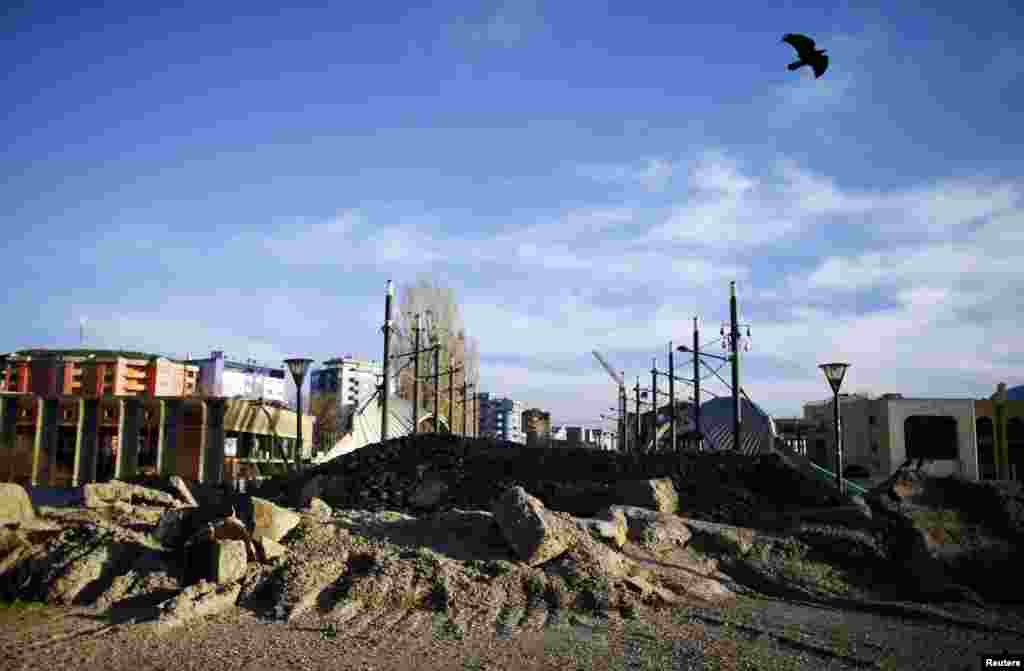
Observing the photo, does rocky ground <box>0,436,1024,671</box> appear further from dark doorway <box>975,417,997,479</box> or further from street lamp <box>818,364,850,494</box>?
dark doorway <box>975,417,997,479</box>

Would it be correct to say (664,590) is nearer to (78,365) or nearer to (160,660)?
(160,660)

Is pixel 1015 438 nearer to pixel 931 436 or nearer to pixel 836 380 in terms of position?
pixel 931 436

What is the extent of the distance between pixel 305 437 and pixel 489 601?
1310 inches

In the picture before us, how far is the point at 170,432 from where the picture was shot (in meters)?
29.9

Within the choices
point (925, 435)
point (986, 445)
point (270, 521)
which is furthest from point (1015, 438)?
point (270, 521)

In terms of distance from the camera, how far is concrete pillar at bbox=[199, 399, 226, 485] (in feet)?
97.1

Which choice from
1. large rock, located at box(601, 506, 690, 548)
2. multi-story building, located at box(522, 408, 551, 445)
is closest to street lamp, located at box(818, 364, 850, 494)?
large rock, located at box(601, 506, 690, 548)

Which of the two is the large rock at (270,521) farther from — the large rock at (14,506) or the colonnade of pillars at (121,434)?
the colonnade of pillars at (121,434)

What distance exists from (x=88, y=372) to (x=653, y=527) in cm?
6252

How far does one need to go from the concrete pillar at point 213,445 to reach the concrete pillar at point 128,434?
273 centimetres

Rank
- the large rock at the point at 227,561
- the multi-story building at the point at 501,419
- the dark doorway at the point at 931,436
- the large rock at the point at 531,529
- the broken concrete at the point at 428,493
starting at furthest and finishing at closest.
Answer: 1. the multi-story building at the point at 501,419
2. the dark doorway at the point at 931,436
3. the broken concrete at the point at 428,493
4. the large rock at the point at 531,529
5. the large rock at the point at 227,561

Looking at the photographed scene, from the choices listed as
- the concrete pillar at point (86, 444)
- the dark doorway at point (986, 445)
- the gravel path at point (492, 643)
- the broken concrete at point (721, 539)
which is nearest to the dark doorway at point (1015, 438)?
the dark doorway at point (986, 445)

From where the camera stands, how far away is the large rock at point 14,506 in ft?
36.5

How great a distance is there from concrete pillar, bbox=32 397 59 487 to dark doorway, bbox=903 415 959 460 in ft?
135
